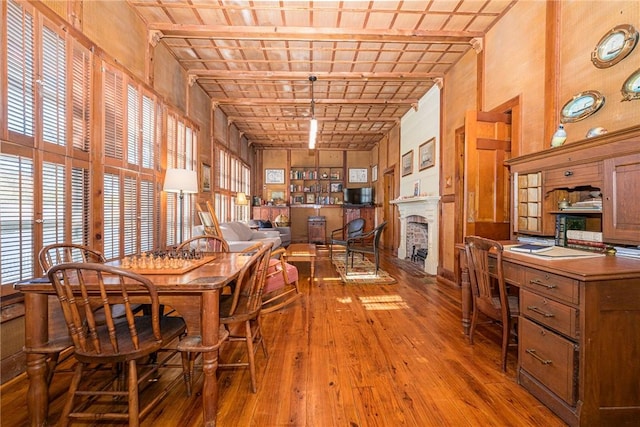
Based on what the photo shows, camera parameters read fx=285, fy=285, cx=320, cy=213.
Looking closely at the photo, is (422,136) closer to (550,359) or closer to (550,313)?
(550,313)

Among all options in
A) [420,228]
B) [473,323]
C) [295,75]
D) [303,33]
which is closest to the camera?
[473,323]

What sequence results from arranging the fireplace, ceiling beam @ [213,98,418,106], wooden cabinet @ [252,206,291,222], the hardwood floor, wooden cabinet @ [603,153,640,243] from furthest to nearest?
1. wooden cabinet @ [252,206,291,222]
2. ceiling beam @ [213,98,418,106]
3. the fireplace
4. wooden cabinet @ [603,153,640,243]
5. the hardwood floor

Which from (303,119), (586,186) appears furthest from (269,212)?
(586,186)

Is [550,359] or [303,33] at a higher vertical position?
[303,33]

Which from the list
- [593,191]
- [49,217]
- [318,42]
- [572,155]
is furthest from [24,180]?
[593,191]

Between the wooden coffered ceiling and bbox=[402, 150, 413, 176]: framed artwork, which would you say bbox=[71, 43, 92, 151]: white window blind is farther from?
bbox=[402, 150, 413, 176]: framed artwork

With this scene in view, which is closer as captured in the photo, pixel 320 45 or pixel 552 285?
pixel 552 285

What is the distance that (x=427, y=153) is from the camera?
5301 mm

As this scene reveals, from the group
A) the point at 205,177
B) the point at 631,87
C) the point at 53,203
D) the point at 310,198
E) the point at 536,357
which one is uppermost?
the point at 631,87

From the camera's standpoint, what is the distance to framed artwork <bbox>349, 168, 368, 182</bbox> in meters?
10.0

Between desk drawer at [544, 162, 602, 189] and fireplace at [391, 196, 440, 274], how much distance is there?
2424mm

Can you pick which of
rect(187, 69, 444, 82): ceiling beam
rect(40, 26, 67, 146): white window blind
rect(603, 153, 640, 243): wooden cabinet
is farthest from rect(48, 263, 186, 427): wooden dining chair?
rect(187, 69, 444, 82): ceiling beam

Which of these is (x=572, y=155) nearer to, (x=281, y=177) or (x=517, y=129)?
(x=517, y=129)

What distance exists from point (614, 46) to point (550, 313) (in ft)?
6.48
